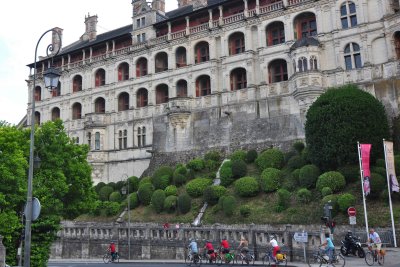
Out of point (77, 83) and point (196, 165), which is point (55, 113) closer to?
point (77, 83)

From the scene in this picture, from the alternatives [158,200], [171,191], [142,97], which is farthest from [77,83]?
[158,200]

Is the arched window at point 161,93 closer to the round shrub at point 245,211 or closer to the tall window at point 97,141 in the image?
the tall window at point 97,141

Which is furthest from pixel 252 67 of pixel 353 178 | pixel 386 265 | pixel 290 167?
pixel 386 265

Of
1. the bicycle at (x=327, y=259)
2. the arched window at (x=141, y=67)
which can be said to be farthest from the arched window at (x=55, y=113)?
the bicycle at (x=327, y=259)

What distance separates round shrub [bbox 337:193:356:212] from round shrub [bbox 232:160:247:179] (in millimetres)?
11980

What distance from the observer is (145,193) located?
44188mm

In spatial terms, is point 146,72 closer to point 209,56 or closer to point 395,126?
point 209,56

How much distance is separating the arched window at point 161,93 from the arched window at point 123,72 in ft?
20.0

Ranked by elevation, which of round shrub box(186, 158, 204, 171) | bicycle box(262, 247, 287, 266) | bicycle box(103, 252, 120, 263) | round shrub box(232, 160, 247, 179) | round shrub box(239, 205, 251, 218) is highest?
round shrub box(186, 158, 204, 171)

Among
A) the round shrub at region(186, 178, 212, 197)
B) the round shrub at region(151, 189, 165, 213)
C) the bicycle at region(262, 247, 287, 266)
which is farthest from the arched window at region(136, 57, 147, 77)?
the bicycle at region(262, 247, 287, 266)

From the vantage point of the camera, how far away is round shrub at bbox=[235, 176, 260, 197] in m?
37.8

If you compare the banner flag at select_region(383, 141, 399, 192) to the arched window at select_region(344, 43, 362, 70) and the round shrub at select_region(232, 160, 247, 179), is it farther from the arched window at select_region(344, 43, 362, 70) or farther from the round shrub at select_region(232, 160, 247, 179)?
the arched window at select_region(344, 43, 362, 70)

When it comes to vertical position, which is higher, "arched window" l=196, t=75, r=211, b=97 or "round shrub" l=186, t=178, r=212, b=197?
"arched window" l=196, t=75, r=211, b=97

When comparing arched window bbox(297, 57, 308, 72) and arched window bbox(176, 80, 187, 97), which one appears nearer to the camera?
arched window bbox(297, 57, 308, 72)
